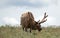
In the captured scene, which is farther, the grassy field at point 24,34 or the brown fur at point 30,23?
the brown fur at point 30,23

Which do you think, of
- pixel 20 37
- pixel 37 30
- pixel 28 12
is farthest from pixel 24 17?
pixel 20 37

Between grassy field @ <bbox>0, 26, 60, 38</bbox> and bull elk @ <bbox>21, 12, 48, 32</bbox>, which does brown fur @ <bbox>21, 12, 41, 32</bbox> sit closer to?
bull elk @ <bbox>21, 12, 48, 32</bbox>

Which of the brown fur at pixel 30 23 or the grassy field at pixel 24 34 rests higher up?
the brown fur at pixel 30 23

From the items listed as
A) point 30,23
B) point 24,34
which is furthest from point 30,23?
point 24,34

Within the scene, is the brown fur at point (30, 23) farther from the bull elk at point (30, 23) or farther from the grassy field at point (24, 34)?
the grassy field at point (24, 34)

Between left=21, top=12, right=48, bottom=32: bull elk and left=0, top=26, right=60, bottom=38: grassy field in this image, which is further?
left=21, top=12, right=48, bottom=32: bull elk

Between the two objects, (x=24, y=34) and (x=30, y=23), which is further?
(x=30, y=23)

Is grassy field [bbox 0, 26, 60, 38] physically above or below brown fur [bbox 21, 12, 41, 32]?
below

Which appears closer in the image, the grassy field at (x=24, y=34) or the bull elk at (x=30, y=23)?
the grassy field at (x=24, y=34)

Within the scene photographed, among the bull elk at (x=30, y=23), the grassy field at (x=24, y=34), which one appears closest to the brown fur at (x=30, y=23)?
the bull elk at (x=30, y=23)

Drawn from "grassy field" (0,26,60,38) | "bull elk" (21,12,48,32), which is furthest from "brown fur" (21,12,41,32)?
"grassy field" (0,26,60,38)

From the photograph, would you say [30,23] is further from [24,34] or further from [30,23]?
[24,34]

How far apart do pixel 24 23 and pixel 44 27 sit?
66.4 inches

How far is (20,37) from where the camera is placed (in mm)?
9828
